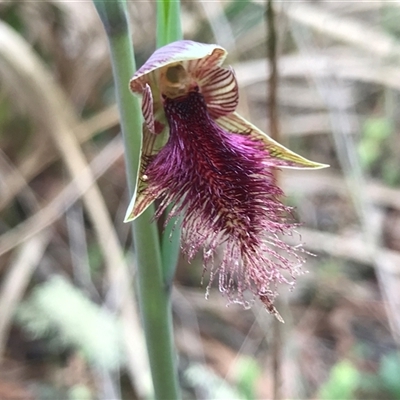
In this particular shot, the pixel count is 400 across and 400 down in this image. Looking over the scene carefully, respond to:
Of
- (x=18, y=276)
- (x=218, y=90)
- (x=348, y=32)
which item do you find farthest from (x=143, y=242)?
(x=348, y=32)

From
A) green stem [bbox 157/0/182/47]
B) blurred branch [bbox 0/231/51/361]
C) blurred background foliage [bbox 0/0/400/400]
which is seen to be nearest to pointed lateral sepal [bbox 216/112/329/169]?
green stem [bbox 157/0/182/47]

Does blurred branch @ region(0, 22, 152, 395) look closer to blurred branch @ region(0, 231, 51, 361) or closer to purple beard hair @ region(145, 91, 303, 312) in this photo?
blurred branch @ region(0, 231, 51, 361)

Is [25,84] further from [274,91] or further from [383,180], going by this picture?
[383,180]

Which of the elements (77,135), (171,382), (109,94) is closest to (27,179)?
(77,135)

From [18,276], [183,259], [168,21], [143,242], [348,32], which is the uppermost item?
[168,21]

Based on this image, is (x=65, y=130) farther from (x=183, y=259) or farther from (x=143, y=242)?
(x=143, y=242)

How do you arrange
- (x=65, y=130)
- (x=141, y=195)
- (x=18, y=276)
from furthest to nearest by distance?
(x=65, y=130)
(x=18, y=276)
(x=141, y=195)

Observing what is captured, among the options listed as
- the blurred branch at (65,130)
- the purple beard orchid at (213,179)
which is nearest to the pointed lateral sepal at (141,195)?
the purple beard orchid at (213,179)

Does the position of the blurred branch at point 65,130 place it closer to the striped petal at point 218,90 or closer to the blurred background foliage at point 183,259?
the blurred background foliage at point 183,259
